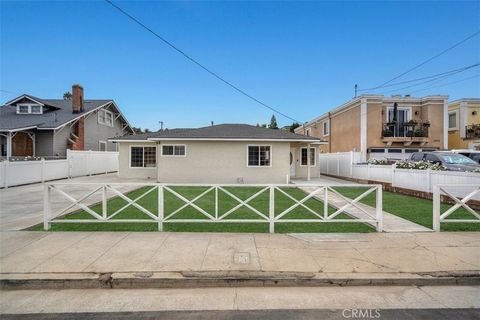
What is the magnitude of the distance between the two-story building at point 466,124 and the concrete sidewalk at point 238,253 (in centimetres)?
2569

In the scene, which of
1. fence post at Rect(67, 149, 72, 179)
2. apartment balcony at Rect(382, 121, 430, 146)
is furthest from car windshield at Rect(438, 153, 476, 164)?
fence post at Rect(67, 149, 72, 179)

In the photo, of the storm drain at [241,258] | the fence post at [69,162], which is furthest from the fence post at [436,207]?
the fence post at [69,162]

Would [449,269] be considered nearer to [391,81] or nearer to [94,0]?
[94,0]

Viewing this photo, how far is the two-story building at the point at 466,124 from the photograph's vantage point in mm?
26078

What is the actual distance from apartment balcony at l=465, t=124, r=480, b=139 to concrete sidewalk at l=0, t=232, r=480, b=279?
1010 inches

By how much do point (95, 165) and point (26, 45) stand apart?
11.7m

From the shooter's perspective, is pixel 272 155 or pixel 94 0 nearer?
pixel 94 0

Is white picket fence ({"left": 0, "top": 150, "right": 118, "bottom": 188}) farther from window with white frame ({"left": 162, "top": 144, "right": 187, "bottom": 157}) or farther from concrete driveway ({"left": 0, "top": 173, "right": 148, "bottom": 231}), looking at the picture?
window with white frame ({"left": 162, "top": 144, "right": 187, "bottom": 157})

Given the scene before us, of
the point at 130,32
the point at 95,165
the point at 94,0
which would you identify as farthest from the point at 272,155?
the point at 95,165

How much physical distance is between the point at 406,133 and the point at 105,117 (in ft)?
92.4

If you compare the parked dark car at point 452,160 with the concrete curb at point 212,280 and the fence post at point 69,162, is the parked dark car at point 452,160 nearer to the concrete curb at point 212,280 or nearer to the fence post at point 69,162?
the concrete curb at point 212,280

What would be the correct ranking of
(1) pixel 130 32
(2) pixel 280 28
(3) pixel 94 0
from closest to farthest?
(3) pixel 94 0 < (1) pixel 130 32 < (2) pixel 280 28

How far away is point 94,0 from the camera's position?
9.09 meters

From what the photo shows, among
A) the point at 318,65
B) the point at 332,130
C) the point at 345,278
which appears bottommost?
the point at 345,278
